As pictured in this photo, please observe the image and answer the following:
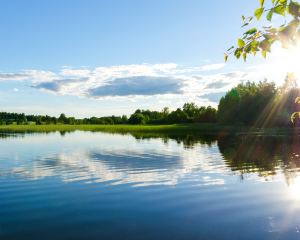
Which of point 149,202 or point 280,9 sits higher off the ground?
point 280,9

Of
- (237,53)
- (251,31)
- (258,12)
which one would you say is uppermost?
(258,12)

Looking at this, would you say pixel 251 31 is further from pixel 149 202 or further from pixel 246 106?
pixel 246 106

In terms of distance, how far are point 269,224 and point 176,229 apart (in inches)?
160

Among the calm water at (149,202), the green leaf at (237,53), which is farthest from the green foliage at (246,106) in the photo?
the green leaf at (237,53)

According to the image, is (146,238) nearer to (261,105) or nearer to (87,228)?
(87,228)

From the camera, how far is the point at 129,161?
36094 millimetres

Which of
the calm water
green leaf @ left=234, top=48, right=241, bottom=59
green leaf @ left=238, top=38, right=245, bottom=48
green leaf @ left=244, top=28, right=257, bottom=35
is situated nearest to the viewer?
green leaf @ left=244, top=28, right=257, bottom=35

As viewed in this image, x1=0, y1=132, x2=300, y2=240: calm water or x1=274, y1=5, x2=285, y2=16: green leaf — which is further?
x1=0, y1=132, x2=300, y2=240: calm water

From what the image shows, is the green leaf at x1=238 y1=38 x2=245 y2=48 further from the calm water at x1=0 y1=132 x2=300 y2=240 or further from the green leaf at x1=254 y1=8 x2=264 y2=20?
the calm water at x1=0 y1=132 x2=300 y2=240

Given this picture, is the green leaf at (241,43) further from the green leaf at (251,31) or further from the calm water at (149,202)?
the calm water at (149,202)

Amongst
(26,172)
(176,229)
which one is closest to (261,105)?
(26,172)

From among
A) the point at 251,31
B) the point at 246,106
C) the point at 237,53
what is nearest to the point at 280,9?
the point at 251,31

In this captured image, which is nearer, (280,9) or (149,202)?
(280,9)

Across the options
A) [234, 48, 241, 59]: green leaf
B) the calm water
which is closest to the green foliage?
the calm water
